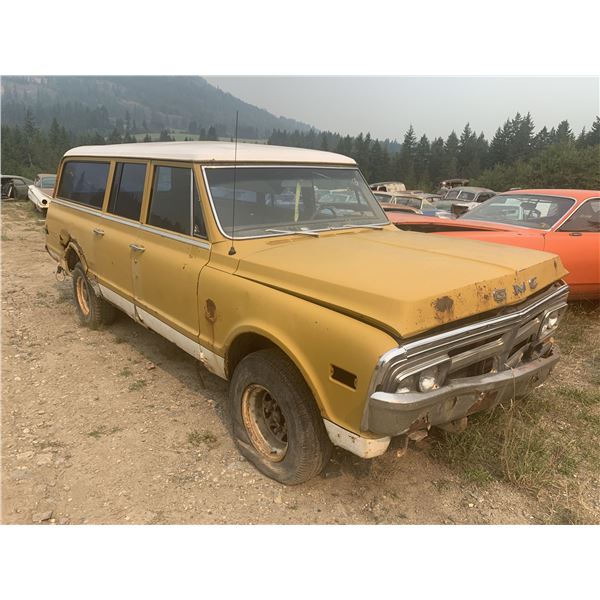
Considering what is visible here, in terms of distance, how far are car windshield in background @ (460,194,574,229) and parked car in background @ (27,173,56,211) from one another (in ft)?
44.3

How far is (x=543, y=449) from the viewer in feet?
10.2

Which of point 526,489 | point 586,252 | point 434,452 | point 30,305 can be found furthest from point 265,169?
point 30,305

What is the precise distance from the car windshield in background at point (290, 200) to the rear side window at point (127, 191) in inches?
41.7

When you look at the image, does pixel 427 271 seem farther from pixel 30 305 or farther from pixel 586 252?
pixel 30 305

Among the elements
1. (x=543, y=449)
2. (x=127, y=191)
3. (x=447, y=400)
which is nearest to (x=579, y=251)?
(x=543, y=449)

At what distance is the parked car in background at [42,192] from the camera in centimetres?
1570

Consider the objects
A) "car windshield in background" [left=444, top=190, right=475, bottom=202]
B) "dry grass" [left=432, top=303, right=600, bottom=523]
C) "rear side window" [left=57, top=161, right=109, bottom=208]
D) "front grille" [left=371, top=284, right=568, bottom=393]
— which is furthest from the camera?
"car windshield in background" [left=444, top=190, right=475, bottom=202]

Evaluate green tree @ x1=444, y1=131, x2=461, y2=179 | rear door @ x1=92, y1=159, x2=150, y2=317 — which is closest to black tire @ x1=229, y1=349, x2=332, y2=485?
rear door @ x1=92, y1=159, x2=150, y2=317

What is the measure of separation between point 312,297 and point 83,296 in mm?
4190

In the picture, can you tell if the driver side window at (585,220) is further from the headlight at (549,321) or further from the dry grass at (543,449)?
the headlight at (549,321)

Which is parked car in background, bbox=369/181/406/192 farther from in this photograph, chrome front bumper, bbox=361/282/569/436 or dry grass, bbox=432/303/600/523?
chrome front bumper, bbox=361/282/569/436

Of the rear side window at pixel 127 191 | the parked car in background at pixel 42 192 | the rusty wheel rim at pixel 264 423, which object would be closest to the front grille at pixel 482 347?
the rusty wheel rim at pixel 264 423

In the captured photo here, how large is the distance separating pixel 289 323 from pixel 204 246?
111 centimetres

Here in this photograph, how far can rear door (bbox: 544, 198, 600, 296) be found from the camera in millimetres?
5359
